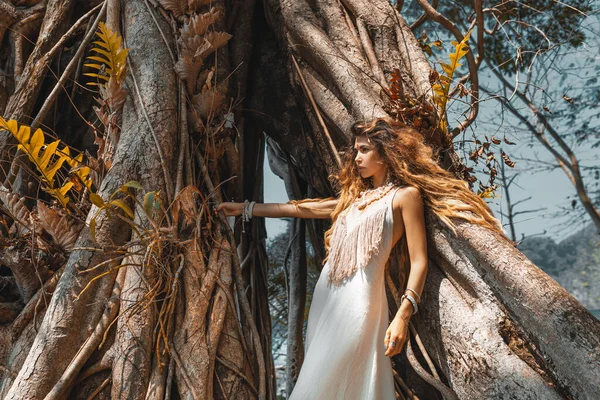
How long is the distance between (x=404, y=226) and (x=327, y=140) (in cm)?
64

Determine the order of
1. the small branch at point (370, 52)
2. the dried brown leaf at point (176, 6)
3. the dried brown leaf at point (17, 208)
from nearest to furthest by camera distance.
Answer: the dried brown leaf at point (17, 208), the small branch at point (370, 52), the dried brown leaf at point (176, 6)

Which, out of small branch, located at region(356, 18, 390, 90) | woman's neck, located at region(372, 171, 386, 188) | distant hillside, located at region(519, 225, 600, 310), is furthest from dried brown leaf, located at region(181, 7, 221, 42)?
distant hillside, located at region(519, 225, 600, 310)

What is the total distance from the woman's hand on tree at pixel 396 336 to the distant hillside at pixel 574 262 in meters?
6.37

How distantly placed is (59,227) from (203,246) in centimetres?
52

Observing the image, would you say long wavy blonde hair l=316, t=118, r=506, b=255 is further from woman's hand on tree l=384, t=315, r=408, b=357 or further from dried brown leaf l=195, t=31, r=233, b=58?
dried brown leaf l=195, t=31, r=233, b=58

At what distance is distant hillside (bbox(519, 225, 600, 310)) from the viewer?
299 inches

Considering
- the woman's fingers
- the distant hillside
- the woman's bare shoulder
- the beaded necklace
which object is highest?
the distant hillside

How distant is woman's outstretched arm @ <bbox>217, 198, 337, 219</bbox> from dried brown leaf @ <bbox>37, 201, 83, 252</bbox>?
1.72ft

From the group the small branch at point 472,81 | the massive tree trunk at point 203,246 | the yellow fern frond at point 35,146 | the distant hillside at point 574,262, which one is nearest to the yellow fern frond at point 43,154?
the yellow fern frond at point 35,146

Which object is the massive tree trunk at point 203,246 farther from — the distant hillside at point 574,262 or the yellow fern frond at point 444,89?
the distant hillside at point 574,262

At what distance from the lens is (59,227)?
2.11 m

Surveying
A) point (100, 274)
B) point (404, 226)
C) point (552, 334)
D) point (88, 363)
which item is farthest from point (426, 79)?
point (88, 363)

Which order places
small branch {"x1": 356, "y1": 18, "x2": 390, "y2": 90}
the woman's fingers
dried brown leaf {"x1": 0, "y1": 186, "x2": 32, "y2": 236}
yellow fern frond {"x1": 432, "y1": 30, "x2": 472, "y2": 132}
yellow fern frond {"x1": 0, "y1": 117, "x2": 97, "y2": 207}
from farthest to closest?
small branch {"x1": 356, "y1": 18, "x2": 390, "y2": 90} < dried brown leaf {"x1": 0, "y1": 186, "x2": 32, "y2": 236} < yellow fern frond {"x1": 432, "y1": 30, "x2": 472, "y2": 132} < yellow fern frond {"x1": 0, "y1": 117, "x2": 97, "y2": 207} < the woman's fingers

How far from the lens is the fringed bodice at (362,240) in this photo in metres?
1.84
